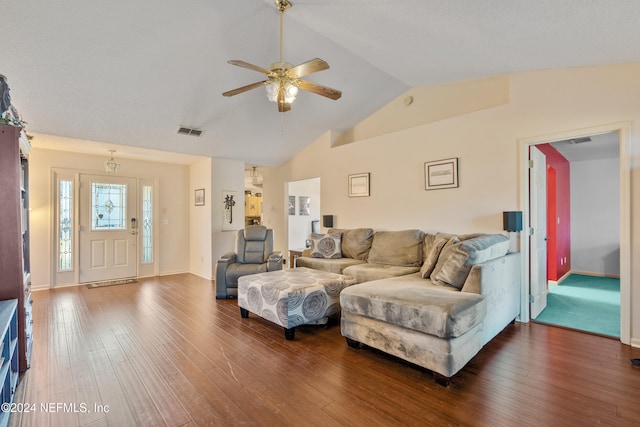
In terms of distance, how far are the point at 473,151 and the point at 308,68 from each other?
8.25ft

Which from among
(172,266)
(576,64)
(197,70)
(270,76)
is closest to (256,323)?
(270,76)

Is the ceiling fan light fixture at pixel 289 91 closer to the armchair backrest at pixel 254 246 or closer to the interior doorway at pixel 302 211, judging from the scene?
the armchair backrest at pixel 254 246

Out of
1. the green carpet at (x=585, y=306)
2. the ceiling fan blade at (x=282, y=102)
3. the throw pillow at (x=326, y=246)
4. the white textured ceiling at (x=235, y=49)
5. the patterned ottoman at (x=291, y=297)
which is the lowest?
the green carpet at (x=585, y=306)

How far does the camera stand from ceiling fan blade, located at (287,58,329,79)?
2.40m

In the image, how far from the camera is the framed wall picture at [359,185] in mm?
5094

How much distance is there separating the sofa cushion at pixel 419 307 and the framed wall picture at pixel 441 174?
1.83 meters

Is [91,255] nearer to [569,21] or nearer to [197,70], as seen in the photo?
[197,70]

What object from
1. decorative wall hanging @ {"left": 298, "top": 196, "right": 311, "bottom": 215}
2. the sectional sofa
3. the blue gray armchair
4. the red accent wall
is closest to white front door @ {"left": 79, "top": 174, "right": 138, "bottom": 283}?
the blue gray armchair

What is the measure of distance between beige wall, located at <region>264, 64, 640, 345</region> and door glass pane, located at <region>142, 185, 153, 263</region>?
11.3ft

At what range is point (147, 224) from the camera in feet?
19.9

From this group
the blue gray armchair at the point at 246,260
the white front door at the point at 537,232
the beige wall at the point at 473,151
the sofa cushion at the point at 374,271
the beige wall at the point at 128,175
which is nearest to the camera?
the beige wall at the point at 473,151

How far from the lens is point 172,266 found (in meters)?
6.33

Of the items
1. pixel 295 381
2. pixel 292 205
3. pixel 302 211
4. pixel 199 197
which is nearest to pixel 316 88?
pixel 295 381

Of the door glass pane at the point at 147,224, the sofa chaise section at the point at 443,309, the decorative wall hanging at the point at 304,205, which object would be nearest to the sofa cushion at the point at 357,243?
the sofa chaise section at the point at 443,309
